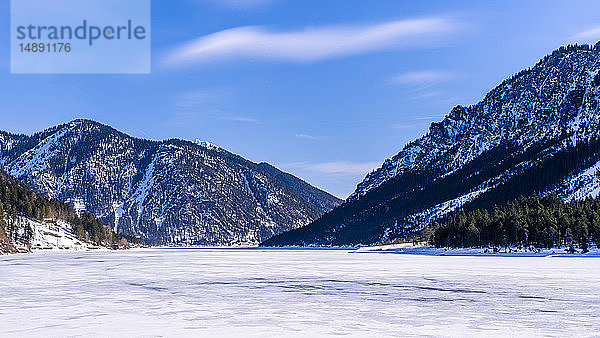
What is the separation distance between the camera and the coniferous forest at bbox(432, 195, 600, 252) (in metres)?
134

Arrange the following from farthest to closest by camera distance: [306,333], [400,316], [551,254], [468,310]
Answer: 1. [551,254]
2. [468,310]
3. [400,316]
4. [306,333]

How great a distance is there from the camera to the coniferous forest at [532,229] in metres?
134

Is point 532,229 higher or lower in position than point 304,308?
higher

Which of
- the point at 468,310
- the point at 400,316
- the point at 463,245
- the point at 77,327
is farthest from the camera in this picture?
the point at 463,245

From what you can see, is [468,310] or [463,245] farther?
[463,245]

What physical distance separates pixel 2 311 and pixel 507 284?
131 feet

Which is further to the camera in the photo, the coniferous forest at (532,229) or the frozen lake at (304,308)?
the coniferous forest at (532,229)

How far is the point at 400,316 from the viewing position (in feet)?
96.9

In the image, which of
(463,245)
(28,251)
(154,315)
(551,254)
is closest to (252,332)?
(154,315)

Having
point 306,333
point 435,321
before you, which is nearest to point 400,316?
point 435,321

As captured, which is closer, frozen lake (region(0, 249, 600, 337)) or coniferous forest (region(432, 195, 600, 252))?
frozen lake (region(0, 249, 600, 337))

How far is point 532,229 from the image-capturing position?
14475 cm

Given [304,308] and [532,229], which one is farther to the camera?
[532,229]

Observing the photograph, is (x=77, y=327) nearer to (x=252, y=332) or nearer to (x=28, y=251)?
(x=252, y=332)
